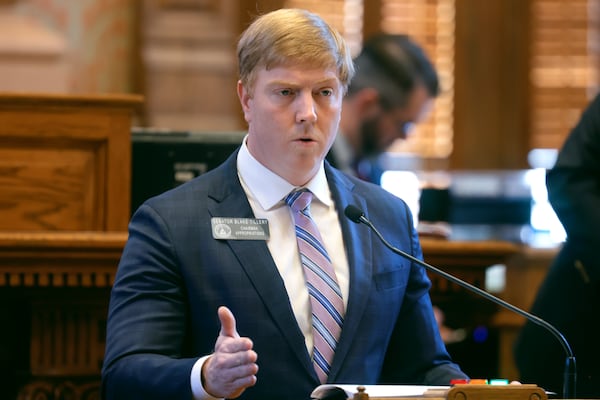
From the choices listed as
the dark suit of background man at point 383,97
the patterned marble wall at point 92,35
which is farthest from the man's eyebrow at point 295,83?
the patterned marble wall at point 92,35

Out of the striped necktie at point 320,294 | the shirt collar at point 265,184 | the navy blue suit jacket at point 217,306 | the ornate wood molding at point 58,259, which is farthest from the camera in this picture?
the ornate wood molding at point 58,259

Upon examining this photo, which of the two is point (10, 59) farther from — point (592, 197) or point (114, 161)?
point (592, 197)

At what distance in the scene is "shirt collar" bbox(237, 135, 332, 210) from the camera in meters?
2.61

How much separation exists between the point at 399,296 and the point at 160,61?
14.6 ft

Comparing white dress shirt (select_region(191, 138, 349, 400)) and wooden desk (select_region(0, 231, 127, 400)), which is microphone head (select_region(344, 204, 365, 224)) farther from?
wooden desk (select_region(0, 231, 127, 400))

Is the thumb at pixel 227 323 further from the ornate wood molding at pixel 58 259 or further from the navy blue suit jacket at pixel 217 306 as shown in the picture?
the ornate wood molding at pixel 58 259

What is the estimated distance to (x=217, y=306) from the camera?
247 centimetres

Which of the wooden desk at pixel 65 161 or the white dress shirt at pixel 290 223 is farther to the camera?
the wooden desk at pixel 65 161

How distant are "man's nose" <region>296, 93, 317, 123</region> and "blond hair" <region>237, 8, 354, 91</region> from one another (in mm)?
72

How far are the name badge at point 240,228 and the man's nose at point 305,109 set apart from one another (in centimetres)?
25

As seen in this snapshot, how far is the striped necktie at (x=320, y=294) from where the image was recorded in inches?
98.2

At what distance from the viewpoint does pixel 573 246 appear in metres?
3.69

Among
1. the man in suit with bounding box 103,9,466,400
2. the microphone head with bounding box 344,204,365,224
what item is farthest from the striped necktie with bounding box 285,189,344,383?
the microphone head with bounding box 344,204,365,224

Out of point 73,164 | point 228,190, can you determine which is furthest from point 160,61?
point 228,190
